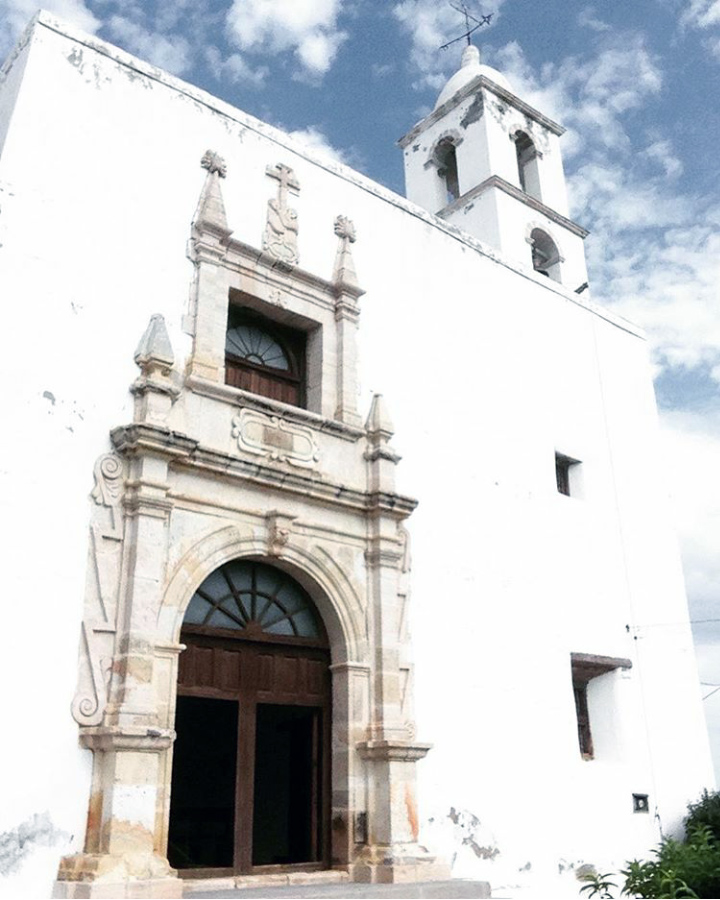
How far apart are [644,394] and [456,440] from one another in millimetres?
4398

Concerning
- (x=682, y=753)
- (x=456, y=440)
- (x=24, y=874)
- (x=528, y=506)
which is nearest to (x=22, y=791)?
(x=24, y=874)

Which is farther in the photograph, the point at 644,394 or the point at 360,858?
the point at 644,394

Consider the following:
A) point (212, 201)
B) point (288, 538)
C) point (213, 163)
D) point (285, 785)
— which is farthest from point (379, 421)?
point (285, 785)

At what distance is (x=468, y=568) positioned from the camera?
9.30 metres

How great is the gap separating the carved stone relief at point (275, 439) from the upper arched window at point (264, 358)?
56cm

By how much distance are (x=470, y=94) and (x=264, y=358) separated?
27.3 feet

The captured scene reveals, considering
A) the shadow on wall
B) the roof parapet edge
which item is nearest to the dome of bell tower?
the roof parapet edge

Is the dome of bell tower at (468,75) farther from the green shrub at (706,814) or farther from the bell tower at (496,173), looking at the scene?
the green shrub at (706,814)

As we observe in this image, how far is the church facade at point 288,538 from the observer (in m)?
6.50

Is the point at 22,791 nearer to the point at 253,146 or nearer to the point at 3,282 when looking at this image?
the point at 3,282

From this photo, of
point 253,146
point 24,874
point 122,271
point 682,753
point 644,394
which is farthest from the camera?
point 644,394

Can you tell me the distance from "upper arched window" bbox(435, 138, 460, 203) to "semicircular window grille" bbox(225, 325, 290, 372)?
738 centimetres

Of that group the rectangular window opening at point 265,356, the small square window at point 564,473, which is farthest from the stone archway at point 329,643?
the small square window at point 564,473

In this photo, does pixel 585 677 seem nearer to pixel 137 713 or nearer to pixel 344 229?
pixel 344 229
